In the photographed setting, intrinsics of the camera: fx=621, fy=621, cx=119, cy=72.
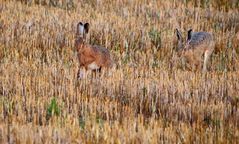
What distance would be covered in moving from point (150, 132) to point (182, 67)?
14.0 ft

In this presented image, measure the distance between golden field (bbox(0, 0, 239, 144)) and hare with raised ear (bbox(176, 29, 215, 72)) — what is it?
20 cm

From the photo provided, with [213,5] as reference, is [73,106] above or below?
below

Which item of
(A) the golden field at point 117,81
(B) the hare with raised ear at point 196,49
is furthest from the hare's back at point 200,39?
(A) the golden field at point 117,81

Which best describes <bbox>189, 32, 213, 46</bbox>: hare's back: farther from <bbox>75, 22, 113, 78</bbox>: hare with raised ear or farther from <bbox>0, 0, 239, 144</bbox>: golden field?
<bbox>75, 22, 113, 78</bbox>: hare with raised ear

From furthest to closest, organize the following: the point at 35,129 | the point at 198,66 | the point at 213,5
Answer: the point at 213,5, the point at 198,66, the point at 35,129

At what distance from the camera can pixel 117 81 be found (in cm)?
757

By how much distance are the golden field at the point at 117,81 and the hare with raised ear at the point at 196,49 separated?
0.20 m

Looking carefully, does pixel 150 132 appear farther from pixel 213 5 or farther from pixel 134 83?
pixel 213 5

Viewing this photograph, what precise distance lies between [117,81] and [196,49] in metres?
2.43

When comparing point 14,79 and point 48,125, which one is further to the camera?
point 14,79

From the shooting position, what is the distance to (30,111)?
611 cm

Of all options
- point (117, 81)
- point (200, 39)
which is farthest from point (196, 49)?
point (117, 81)

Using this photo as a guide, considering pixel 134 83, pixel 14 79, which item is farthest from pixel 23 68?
pixel 134 83

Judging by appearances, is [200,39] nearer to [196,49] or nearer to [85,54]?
[196,49]
